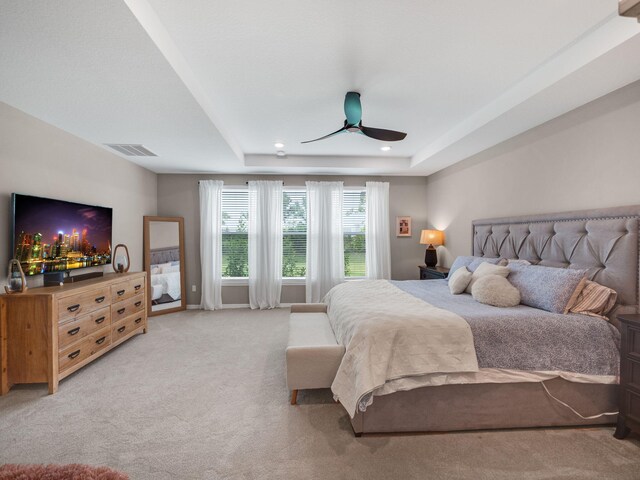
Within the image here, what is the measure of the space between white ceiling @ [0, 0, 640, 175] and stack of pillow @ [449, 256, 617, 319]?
146 cm

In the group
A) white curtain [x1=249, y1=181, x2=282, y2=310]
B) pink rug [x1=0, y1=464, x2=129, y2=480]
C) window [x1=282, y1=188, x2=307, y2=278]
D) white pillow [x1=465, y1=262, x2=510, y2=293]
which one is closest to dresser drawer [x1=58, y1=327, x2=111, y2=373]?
pink rug [x1=0, y1=464, x2=129, y2=480]

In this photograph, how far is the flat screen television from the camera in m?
2.74

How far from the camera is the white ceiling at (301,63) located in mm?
1794

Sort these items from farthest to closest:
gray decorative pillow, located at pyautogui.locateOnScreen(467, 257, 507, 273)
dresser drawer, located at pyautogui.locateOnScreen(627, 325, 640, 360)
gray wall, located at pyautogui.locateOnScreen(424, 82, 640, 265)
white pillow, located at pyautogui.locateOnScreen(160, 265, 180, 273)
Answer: white pillow, located at pyautogui.locateOnScreen(160, 265, 180, 273) → gray decorative pillow, located at pyautogui.locateOnScreen(467, 257, 507, 273) → gray wall, located at pyautogui.locateOnScreen(424, 82, 640, 265) → dresser drawer, located at pyautogui.locateOnScreen(627, 325, 640, 360)

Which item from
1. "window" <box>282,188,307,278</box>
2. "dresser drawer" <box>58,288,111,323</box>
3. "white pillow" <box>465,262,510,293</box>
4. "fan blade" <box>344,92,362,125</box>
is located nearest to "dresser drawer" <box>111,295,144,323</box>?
"dresser drawer" <box>58,288,111,323</box>

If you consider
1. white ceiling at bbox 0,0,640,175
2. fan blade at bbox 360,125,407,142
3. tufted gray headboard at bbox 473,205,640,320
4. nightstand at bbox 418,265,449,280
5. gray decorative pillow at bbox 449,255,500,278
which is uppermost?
white ceiling at bbox 0,0,640,175

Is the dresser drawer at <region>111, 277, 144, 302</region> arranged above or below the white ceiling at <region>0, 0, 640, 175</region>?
below

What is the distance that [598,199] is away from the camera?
2.51 meters

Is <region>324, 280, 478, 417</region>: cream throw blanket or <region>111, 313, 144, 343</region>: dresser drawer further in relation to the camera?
<region>111, 313, 144, 343</region>: dresser drawer

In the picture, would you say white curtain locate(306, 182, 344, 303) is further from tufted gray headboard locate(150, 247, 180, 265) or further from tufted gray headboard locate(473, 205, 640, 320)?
tufted gray headboard locate(473, 205, 640, 320)

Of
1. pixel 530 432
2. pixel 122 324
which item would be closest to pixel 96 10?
pixel 122 324

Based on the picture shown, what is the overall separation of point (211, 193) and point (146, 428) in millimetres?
3992

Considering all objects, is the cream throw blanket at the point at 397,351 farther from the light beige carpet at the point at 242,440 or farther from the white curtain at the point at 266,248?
the white curtain at the point at 266,248

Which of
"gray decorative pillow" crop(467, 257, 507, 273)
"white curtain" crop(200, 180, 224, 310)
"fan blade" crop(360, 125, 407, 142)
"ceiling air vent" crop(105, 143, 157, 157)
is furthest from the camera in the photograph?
"white curtain" crop(200, 180, 224, 310)
